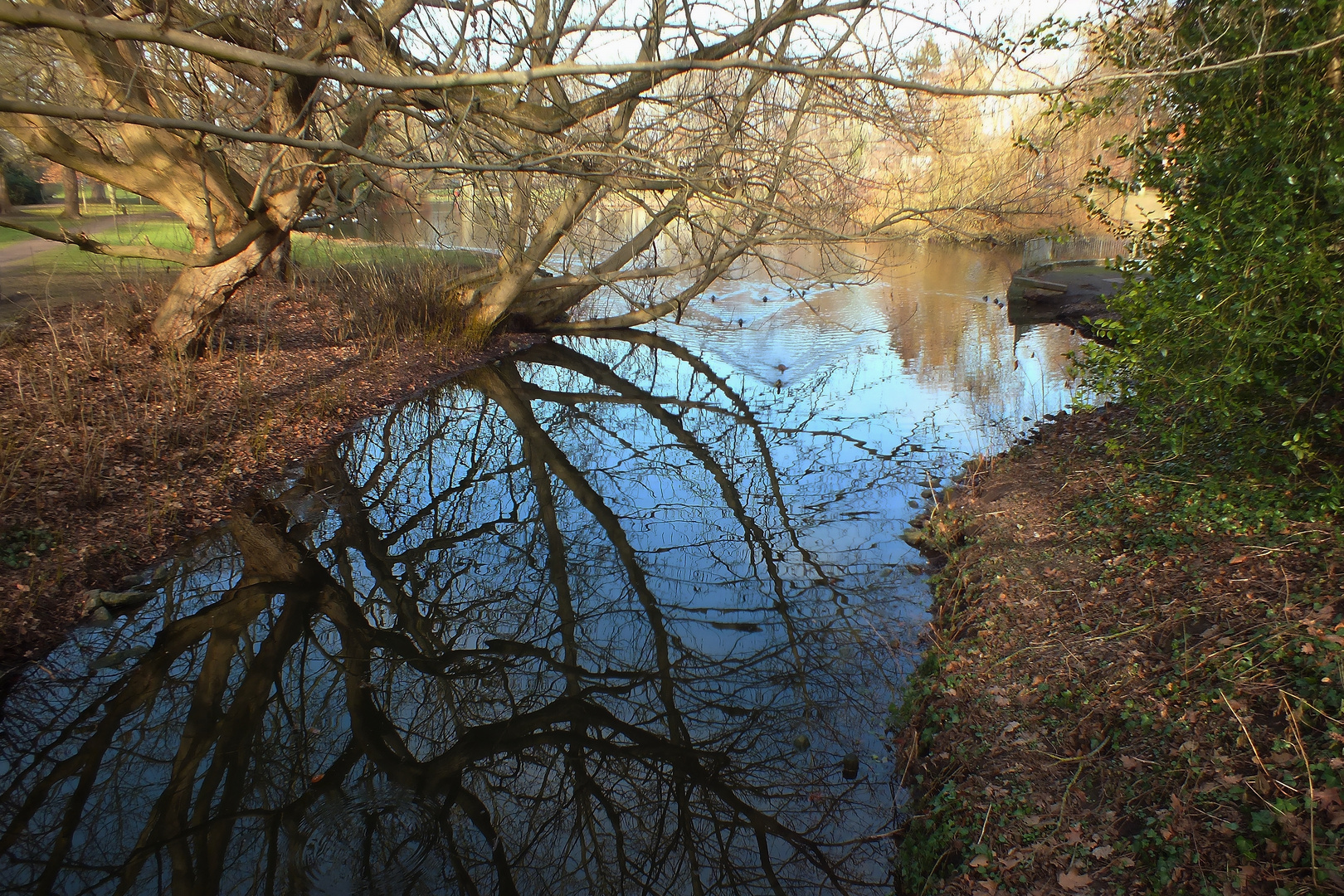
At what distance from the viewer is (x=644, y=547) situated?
743 cm

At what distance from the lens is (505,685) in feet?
17.4

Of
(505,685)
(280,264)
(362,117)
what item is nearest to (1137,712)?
(505,685)

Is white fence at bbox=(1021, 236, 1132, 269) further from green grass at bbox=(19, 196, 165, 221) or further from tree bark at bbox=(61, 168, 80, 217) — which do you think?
green grass at bbox=(19, 196, 165, 221)

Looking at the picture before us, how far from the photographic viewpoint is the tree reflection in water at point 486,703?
3.93 metres

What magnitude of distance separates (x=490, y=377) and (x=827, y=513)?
7645 mm

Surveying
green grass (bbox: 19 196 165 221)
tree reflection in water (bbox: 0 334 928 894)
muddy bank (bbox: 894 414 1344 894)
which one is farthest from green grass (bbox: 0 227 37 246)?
muddy bank (bbox: 894 414 1344 894)

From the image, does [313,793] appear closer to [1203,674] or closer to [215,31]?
[1203,674]

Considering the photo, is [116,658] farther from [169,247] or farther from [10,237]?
[10,237]

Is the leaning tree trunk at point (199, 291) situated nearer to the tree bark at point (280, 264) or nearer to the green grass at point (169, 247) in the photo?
the green grass at point (169, 247)

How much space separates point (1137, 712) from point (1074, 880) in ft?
3.41

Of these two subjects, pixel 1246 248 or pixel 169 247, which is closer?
pixel 1246 248

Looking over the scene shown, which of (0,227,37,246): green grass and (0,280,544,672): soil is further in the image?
(0,227,37,246): green grass

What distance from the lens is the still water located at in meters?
3.95

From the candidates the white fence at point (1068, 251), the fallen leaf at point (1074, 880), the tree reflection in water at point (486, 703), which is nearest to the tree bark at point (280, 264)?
the tree reflection in water at point (486, 703)
